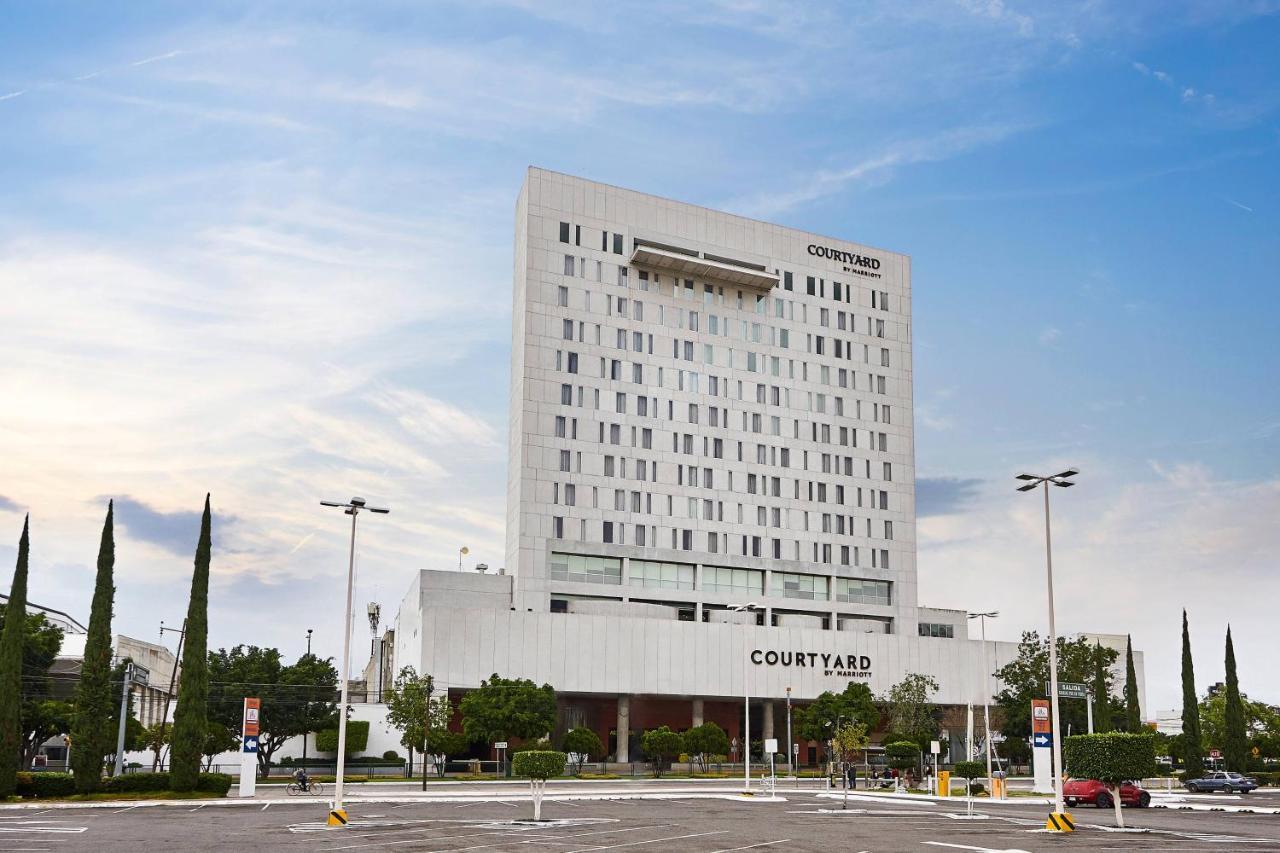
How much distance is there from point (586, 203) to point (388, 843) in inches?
3727

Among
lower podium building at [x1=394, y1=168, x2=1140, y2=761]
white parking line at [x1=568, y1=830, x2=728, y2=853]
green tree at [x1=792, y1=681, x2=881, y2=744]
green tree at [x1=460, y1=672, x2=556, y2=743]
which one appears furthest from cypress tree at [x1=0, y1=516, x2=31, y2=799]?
green tree at [x1=792, y1=681, x2=881, y2=744]

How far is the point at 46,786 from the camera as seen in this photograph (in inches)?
2162

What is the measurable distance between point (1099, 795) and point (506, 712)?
48466 mm

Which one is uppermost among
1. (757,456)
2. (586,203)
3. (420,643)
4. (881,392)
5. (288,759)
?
(586,203)

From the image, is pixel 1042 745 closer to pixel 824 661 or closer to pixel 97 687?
pixel 824 661

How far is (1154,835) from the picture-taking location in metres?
39.8

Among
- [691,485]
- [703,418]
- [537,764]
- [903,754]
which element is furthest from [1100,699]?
[537,764]

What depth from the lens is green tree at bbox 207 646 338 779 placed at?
9200cm

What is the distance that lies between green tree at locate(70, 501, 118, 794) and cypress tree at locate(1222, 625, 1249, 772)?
8206 cm

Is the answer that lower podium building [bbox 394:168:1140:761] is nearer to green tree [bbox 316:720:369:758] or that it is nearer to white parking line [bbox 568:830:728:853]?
green tree [bbox 316:720:369:758]

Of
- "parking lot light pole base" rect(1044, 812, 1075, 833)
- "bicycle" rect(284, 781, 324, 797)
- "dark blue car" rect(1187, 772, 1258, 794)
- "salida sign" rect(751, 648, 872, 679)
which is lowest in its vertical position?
"dark blue car" rect(1187, 772, 1258, 794)

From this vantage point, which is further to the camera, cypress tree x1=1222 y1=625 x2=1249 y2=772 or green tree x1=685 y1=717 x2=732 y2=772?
green tree x1=685 y1=717 x2=732 y2=772

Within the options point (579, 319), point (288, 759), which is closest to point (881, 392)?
point (579, 319)

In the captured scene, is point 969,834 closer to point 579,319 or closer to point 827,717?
point 827,717
